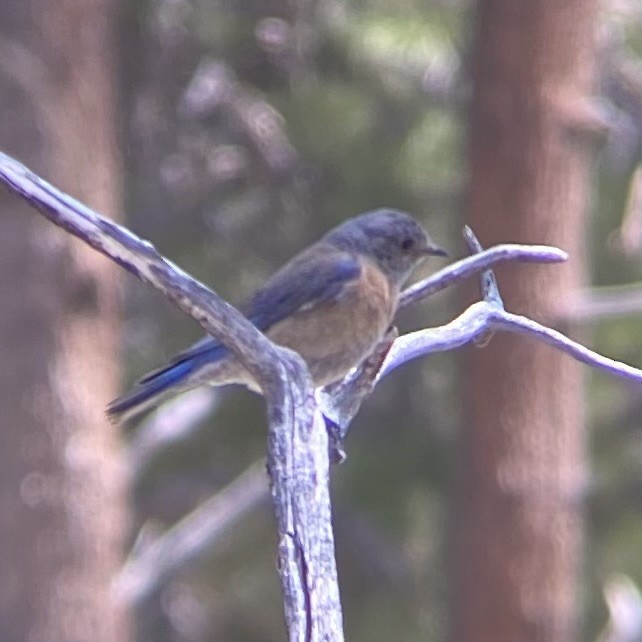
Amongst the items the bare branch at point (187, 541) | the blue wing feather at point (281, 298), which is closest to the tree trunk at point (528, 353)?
the bare branch at point (187, 541)

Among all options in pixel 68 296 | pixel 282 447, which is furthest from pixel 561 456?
pixel 282 447

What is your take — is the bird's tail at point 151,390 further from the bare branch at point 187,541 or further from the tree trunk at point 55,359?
the bare branch at point 187,541

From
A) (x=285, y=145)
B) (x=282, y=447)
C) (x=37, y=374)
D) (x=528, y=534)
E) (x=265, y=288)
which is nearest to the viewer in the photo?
(x=282, y=447)

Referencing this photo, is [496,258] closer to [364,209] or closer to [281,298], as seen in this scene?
[281,298]

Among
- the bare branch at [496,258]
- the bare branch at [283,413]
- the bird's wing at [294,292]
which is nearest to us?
the bare branch at [283,413]

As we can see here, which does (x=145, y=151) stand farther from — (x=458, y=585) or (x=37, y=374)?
(x=458, y=585)
